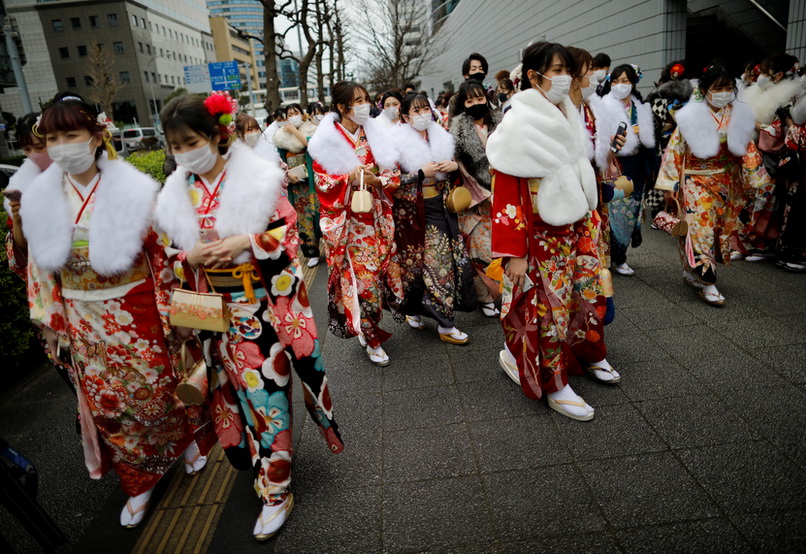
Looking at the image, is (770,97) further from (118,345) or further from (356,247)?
(118,345)

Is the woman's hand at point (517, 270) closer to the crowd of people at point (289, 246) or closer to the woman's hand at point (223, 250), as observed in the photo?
the crowd of people at point (289, 246)

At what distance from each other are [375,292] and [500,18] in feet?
67.9

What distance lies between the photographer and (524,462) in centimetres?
266

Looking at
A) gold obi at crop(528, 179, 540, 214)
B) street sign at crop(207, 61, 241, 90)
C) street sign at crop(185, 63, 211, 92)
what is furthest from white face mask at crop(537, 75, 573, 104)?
street sign at crop(185, 63, 211, 92)

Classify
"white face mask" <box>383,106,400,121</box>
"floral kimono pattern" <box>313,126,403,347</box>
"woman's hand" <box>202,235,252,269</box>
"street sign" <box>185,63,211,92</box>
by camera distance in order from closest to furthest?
"woman's hand" <box>202,235,252,269</box>
"floral kimono pattern" <box>313,126,403,347</box>
"white face mask" <box>383,106,400,121</box>
"street sign" <box>185,63,211,92</box>

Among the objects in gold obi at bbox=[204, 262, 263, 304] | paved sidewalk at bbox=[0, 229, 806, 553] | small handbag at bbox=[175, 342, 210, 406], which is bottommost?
paved sidewalk at bbox=[0, 229, 806, 553]

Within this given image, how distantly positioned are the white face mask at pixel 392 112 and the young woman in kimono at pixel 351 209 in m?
0.52

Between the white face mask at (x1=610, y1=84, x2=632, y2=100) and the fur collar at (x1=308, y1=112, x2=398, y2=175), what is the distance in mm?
2674

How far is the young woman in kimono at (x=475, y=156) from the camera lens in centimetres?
412

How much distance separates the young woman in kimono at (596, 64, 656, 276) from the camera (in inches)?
200

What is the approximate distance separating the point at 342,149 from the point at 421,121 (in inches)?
27.6

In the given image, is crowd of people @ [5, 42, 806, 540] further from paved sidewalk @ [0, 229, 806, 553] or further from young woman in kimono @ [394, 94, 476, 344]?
paved sidewalk @ [0, 229, 806, 553]

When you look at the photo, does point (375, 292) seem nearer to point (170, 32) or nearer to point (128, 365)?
point (128, 365)

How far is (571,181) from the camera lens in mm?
2756
